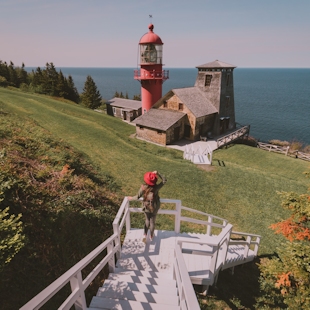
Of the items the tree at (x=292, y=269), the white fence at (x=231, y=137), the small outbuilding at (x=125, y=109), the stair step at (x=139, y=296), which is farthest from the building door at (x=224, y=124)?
the stair step at (x=139, y=296)

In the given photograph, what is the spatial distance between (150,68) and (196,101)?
8.06 m

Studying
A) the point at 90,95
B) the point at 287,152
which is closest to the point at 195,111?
the point at 287,152

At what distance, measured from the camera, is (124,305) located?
13.3 ft

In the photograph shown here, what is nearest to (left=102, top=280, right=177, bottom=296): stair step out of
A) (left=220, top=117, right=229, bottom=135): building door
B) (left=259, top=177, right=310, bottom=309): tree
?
(left=259, top=177, right=310, bottom=309): tree

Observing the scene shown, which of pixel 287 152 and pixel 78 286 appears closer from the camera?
pixel 78 286

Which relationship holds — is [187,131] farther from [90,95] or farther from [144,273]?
[90,95]

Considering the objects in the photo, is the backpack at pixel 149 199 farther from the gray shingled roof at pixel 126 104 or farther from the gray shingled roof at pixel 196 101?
the gray shingled roof at pixel 126 104

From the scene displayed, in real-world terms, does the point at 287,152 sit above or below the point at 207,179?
below

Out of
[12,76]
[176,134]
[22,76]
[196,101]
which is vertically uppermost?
[22,76]

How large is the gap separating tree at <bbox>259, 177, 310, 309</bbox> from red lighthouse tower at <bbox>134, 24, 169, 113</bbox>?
27.6m

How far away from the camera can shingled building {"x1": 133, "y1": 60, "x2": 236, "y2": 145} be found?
90.1 ft

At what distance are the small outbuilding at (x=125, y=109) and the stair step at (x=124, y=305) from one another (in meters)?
38.0

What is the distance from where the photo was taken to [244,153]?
25453 millimetres

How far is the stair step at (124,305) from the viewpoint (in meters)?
4.00
